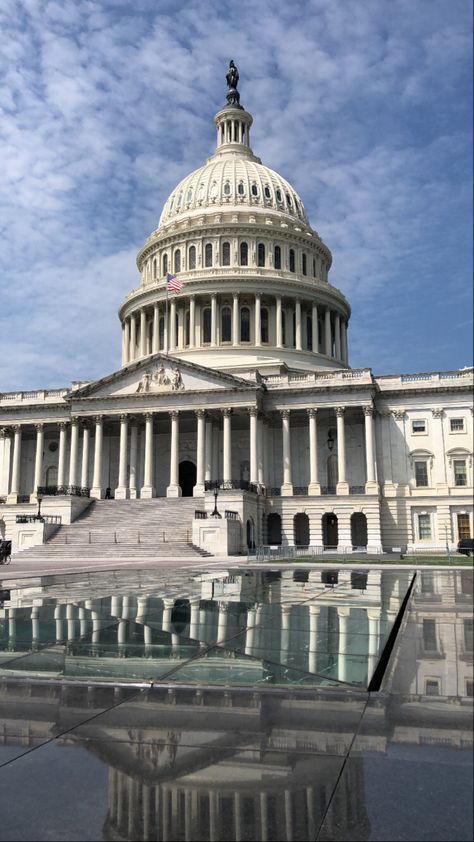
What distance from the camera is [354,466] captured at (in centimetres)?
7181

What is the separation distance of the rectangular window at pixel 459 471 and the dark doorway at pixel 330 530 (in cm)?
1264

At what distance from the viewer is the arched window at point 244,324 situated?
86.2 m

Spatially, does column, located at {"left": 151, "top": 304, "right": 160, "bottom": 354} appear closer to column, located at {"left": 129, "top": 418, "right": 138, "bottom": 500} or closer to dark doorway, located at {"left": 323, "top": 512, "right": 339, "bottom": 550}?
column, located at {"left": 129, "top": 418, "right": 138, "bottom": 500}

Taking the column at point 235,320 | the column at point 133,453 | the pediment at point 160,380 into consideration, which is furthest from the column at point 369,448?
the column at point 133,453

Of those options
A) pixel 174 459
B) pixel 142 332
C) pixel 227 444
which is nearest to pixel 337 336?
pixel 142 332

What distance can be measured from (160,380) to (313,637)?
203 feet

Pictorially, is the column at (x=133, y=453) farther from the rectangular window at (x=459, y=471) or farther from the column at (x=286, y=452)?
the rectangular window at (x=459, y=471)

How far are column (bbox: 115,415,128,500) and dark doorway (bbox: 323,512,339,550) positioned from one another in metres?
20.4

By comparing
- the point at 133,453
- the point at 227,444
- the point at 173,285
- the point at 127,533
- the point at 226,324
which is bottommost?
the point at 127,533

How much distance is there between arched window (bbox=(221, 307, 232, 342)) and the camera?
86438 millimetres

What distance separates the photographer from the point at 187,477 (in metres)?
77.9

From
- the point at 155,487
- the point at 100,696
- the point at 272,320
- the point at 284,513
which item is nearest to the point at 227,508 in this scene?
the point at 284,513

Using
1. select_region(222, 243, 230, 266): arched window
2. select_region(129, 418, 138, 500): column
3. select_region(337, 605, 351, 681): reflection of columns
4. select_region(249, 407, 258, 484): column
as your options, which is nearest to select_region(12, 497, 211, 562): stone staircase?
select_region(129, 418, 138, 500): column

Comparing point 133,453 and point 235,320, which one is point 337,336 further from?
point 133,453
